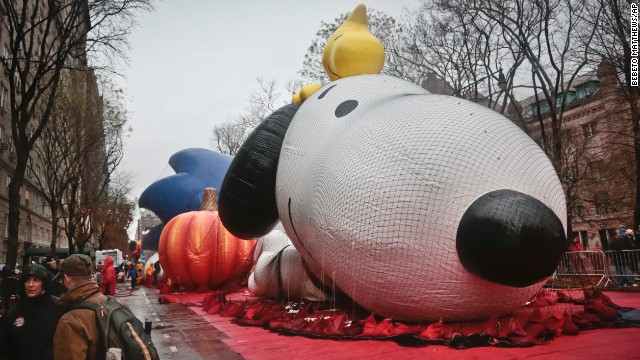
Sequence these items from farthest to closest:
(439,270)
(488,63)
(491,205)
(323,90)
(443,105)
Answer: (488,63)
(323,90)
(443,105)
(439,270)
(491,205)

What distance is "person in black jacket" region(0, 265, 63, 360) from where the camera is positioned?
3.19 m

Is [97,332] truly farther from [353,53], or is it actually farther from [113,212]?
[113,212]

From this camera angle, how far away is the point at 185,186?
17391mm

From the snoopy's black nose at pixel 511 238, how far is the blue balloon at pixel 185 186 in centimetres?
1322

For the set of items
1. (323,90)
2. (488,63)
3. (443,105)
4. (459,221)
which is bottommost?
(459,221)

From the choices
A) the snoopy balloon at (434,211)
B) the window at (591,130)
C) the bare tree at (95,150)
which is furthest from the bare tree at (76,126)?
the window at (591,130)

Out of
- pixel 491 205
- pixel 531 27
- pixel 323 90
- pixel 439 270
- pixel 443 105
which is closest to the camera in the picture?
pixel 491 205

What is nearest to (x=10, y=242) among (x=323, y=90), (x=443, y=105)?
(x=323, y=90)

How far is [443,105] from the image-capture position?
19.1 ft

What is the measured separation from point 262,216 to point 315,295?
153 cm

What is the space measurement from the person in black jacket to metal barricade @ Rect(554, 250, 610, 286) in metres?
11.8

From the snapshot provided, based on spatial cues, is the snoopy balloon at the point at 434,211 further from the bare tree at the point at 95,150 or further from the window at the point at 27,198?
the window at the point at 27,198

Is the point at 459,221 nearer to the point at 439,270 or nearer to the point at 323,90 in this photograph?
the point at 439,270

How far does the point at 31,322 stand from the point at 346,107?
178 inches
